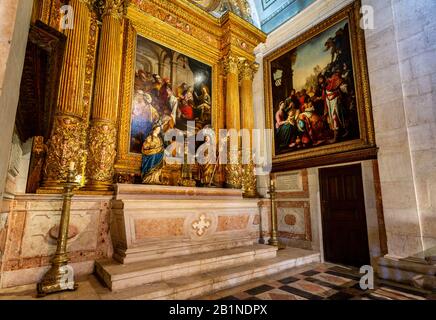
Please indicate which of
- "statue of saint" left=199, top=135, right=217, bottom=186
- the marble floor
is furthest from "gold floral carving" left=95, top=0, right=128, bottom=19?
the marble floor

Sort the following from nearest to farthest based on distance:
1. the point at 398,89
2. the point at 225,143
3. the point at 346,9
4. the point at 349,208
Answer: the point at 398,89
the point at 349,208
the point at 346,9
the point at 225,143

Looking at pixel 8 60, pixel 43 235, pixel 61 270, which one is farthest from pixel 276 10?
pixel 61 270

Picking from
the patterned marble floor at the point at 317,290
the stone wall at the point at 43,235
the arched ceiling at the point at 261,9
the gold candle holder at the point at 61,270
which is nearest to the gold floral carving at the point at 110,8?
the arched ceiling at the point at 261,9

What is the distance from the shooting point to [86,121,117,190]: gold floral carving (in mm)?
4371

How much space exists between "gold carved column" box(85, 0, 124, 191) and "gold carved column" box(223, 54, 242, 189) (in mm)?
3015

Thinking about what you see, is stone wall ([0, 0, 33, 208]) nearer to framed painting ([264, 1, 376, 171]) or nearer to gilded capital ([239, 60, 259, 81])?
framed painting ([264, 1, 376, 171])

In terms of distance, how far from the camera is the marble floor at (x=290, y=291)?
113 inches

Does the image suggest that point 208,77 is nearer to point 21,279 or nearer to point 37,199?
point 37,199

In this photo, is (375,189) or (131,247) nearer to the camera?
(131,247)

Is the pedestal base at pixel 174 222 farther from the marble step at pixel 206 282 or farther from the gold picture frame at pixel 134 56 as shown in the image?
the gold picture frame at pixel 134 56

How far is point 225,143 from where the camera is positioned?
673 cm

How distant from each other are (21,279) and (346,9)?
25.9 ft

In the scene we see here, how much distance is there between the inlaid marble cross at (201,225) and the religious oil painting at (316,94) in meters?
3.20
